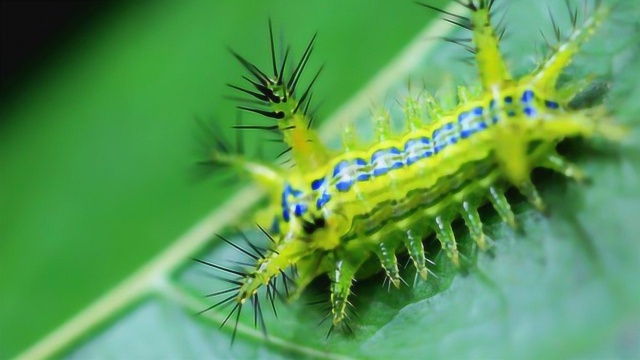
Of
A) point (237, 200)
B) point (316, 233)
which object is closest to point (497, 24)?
point (316, 233)

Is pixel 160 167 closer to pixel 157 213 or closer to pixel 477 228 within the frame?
pixel 157 213

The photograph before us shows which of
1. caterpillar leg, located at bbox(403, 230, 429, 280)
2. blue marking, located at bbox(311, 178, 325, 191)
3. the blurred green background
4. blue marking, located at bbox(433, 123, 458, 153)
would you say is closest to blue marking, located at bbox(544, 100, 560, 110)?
the blurred green background

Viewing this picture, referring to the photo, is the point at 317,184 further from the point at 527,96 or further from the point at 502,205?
the point at 527,96

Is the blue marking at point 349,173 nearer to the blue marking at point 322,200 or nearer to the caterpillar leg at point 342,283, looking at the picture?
the blue marking at point 322,200

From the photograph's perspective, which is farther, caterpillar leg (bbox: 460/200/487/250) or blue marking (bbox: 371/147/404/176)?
blue marking (bbox: 371/147/404/176)

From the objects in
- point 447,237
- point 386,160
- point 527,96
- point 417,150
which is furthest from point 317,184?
point 527,96

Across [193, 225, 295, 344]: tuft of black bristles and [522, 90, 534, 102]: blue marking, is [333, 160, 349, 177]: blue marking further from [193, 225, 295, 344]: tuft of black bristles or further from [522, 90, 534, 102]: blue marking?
[522, 90, 534, 102]: blue marking
